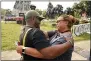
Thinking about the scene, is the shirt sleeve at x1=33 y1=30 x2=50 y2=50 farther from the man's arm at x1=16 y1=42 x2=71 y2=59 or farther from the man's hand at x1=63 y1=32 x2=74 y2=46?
the man's hand at x1=63 y1=32 x2=74 y2=46

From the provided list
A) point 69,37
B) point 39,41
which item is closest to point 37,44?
point 39,41

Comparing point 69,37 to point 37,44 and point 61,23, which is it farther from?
point 37,44

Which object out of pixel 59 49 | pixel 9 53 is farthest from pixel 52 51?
pixel 9 53

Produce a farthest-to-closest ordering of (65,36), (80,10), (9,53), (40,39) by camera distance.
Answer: (80,10)
(9,53)
(65,36)
(40,39)

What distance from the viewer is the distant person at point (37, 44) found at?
5.69 feet

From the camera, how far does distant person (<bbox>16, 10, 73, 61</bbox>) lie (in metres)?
1.73

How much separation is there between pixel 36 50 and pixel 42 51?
7 cm

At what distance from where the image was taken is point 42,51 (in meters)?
1.74

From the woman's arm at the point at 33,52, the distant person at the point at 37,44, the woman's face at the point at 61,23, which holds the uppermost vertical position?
the woman's face at the point at 61,23

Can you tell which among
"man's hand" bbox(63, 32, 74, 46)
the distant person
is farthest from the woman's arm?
"man's hand" bbox(63, 32, 74, 46)

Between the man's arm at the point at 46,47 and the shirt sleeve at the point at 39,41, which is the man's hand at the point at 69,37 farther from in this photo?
the shirt sleeve at the point at 39,41

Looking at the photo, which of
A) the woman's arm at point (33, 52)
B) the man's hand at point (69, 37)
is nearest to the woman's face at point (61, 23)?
the man's hand at point (69, 37)

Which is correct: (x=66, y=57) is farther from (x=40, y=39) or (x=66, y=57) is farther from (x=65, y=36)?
(x=40, y=39)

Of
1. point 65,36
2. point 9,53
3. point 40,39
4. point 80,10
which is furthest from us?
point 80,10
